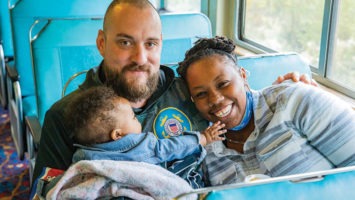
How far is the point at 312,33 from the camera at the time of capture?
2.44 meters

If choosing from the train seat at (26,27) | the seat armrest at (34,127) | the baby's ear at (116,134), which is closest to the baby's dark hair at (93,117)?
the baby's ear at (116,134)

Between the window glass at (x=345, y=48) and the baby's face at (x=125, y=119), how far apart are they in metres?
1.21

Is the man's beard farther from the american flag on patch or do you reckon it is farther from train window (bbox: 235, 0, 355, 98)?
train window (bbox: 235, 0, 355, 98)

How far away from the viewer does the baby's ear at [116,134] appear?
1370 millimetres

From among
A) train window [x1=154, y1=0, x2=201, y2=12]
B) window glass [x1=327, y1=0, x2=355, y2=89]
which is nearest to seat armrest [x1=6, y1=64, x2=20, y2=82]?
train window [x1=154, y1=0, x2=201, y2=12]

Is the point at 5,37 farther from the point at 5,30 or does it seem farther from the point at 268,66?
the point at 268,66

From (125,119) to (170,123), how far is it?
247 mm

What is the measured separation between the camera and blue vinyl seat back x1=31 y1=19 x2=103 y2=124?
2146 millimetres

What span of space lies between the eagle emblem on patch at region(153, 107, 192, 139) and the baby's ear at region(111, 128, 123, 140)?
22 cm

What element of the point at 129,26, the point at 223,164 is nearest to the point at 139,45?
the point at 129,26

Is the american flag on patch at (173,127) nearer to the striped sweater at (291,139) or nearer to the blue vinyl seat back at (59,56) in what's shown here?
the striped sweater at (291,139)

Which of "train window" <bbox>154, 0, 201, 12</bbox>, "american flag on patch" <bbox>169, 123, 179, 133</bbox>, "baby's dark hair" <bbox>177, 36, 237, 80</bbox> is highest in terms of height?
"baby's dark hair" <bbox>177, 36, 237, 80</bbox>

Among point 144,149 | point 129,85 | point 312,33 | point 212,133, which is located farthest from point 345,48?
point 144,149

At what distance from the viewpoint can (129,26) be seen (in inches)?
63.3
